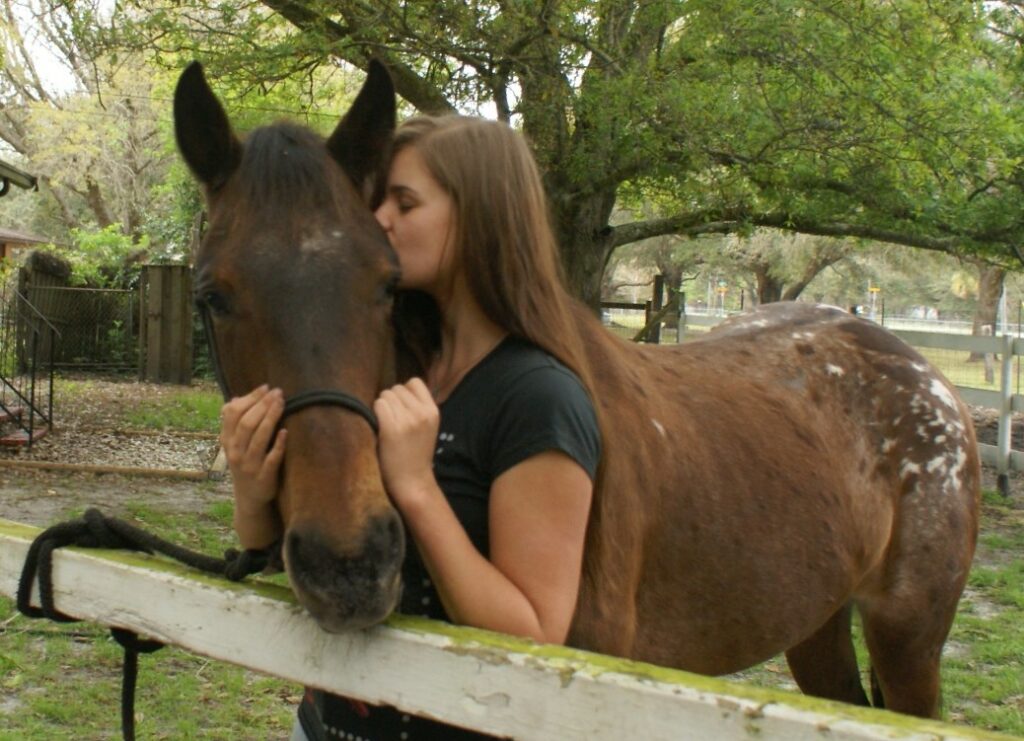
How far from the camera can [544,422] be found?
1619mm

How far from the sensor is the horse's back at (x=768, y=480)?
2.45m

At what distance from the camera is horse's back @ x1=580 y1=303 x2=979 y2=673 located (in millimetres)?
2447

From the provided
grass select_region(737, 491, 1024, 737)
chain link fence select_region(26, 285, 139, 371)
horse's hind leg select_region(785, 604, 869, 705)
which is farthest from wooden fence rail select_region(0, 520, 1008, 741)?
chain link fence select_region(26, 285, 139, 371)

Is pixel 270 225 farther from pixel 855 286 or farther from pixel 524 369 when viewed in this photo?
pixel 855 286

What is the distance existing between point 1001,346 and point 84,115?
25.2m

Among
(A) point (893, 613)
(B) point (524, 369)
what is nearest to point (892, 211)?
(A) point (893, 613)

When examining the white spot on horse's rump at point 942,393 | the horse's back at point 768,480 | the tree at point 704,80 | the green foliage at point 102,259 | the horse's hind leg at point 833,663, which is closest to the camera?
the horse's back at point 768,480

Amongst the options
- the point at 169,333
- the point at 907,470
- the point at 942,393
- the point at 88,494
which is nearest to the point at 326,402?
the point at 907,470

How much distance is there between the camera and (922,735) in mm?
1062

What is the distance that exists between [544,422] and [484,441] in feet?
0.42

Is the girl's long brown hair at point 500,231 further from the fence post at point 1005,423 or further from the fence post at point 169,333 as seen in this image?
the fence post at point 169,333

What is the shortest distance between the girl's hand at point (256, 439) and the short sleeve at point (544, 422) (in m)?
0.34

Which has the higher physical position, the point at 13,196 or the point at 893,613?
the point at 13,196

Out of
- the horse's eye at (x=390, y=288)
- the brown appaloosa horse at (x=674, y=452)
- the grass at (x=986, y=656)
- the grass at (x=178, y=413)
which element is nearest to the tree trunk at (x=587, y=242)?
the grass at (x=986, y=656)
